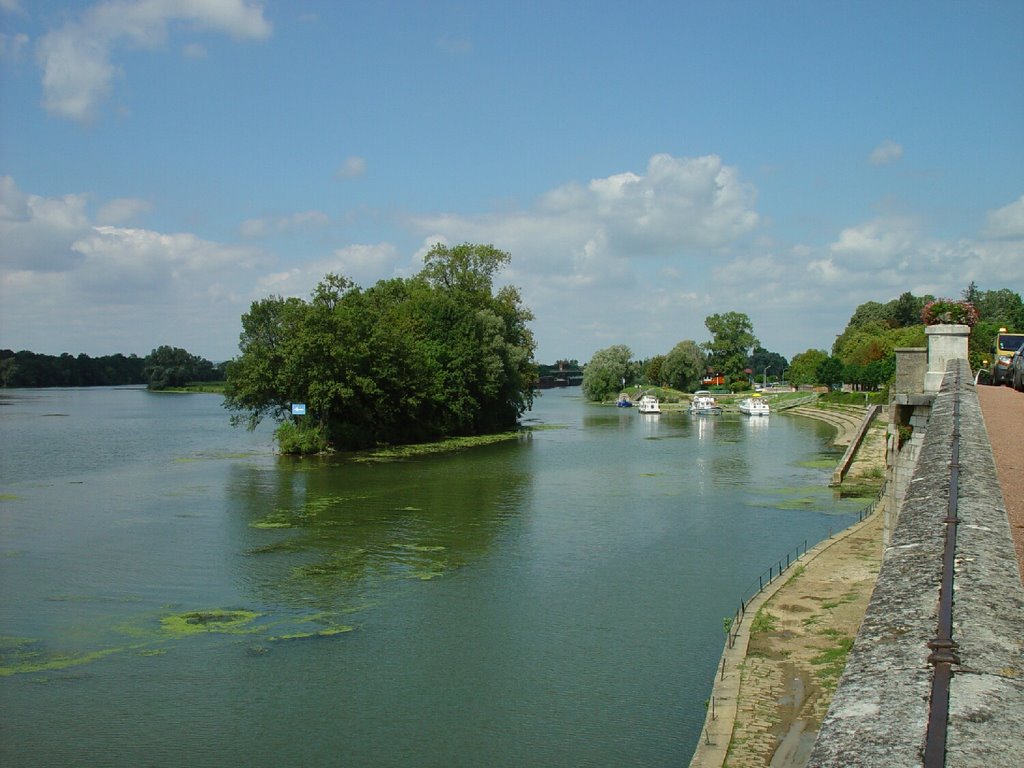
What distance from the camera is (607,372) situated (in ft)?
380

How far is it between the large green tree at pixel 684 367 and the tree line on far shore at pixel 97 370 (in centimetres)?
7001

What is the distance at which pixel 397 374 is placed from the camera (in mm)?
49625

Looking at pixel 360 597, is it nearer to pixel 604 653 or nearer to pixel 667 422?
pixel 604 653

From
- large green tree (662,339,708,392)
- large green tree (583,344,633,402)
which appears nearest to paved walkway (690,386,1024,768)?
large green tree (583,344,633,402)

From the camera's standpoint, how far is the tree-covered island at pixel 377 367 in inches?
1767

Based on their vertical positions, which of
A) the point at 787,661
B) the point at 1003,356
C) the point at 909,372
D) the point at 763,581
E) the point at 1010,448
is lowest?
the point at 763,581

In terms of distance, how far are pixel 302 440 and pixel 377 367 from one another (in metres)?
5.77

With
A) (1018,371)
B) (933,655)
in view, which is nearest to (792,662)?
(933,655)

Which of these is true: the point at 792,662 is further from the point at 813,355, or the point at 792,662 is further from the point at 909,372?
the point at 813,355

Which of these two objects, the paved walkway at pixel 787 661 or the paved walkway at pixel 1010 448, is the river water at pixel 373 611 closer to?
the paved walkway at pixel 787 661

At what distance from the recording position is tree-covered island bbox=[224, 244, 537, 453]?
44.9 metres

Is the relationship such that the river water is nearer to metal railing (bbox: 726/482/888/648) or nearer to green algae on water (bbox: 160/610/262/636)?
green algae on water (bbox: 160/610/262/636)

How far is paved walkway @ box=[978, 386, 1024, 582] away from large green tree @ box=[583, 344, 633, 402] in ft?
321

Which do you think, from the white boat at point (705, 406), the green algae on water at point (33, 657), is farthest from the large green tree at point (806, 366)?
the green algae on water at point (33, 657)
